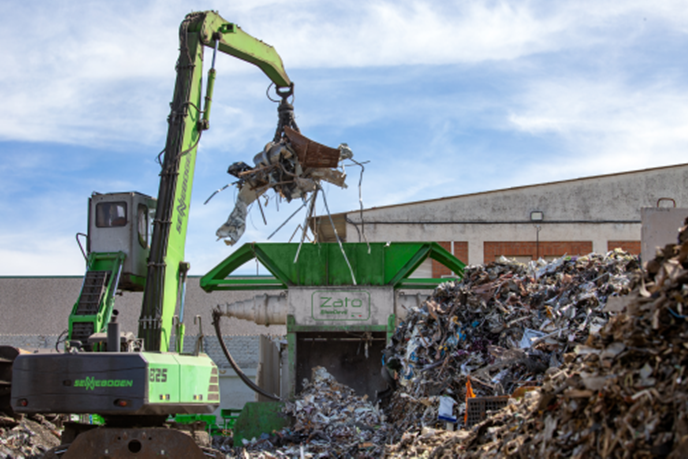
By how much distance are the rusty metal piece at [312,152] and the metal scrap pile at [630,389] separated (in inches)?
246

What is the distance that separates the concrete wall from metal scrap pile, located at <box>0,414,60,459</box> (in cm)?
1114

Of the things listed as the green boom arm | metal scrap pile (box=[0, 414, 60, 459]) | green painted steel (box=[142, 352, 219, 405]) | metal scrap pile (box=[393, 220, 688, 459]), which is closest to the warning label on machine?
the green boom arm

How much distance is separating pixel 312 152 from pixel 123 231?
2.98 meters

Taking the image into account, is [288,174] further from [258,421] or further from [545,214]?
[545,214]

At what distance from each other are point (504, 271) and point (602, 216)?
11.5 metres

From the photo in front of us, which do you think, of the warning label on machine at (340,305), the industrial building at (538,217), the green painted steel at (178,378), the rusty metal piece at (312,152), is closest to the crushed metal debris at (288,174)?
the rusty metal piece at (312,152)

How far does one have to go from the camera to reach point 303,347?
11.8 m

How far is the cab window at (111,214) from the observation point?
27.4 ft

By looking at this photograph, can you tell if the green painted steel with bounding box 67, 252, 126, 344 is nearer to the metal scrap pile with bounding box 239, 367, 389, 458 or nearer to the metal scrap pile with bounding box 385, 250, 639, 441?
the metal scrap pile with bounding box 239, 367, 389, 458

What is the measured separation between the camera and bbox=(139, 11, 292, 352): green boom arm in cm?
796

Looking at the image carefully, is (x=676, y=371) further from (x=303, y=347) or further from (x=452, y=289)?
(x=303, y=347)

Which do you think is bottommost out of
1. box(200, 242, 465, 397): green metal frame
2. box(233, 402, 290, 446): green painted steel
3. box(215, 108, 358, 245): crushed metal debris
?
box(233, 402, 290, 446): green painted steel

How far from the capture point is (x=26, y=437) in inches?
321

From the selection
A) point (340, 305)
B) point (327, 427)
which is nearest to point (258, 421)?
point (327, 427)
